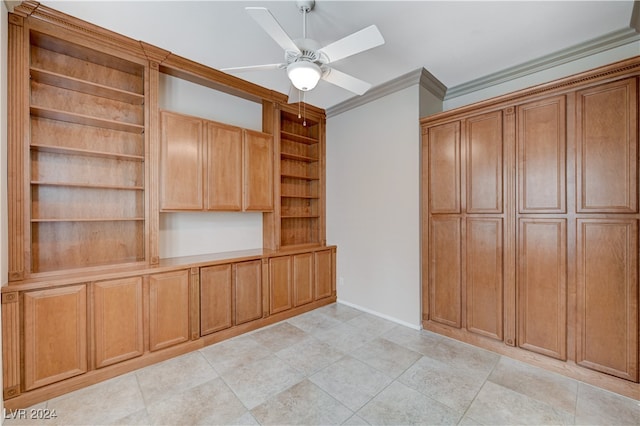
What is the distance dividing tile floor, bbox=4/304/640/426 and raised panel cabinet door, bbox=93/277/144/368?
0.68ft

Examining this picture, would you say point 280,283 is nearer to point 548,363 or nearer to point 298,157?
point 298,157

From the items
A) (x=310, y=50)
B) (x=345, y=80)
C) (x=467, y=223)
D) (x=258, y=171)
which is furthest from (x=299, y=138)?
(x=467, y=223)

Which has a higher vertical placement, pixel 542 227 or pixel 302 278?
pixel 542 227

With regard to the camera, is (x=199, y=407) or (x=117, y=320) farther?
(x=117, y=320)

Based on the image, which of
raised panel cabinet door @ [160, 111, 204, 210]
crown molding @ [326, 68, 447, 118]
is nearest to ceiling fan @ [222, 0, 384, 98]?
raised panel cabinet door @ [160, 111, 204, 210]

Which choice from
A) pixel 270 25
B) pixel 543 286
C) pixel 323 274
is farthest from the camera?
pixel 323 274

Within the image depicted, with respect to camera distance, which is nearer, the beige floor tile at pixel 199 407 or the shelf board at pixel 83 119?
the beige floor tile at pixel 199 407

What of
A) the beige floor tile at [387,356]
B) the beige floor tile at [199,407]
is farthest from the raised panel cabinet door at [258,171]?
the beige floor tile at [387,356]

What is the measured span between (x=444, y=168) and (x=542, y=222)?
3.42ft

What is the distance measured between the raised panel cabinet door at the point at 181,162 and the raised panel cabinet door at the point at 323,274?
179 cm

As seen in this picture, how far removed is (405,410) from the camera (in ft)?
6.48

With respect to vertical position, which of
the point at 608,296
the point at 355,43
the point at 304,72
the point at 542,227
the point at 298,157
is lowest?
the point at 608,296

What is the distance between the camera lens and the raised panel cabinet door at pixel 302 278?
3.74 meters

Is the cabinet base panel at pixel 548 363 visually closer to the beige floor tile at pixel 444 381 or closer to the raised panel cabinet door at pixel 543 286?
the raised panel cabinet door at pixel 543 286
